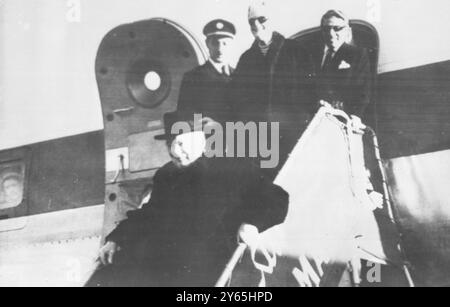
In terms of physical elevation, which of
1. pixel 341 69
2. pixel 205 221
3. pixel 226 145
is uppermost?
pixel 341 69

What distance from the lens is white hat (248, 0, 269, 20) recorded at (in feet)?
9.18

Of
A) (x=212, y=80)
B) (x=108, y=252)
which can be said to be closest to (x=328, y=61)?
(x=212, y=80)

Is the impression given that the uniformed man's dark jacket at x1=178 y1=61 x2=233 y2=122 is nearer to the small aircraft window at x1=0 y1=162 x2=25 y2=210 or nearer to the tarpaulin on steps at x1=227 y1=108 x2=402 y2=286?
the tarpaulin on steps at x1=227 y1=108 x2=402 y2=286

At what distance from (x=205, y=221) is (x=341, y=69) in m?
0.88

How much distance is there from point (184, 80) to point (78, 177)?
63 cm

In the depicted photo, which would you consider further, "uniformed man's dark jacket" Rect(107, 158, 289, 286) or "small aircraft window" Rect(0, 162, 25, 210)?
"small aircraft window" Rect(0, 162, 25, 210)

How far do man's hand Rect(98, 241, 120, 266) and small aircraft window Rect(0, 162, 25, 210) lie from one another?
458 millimetres

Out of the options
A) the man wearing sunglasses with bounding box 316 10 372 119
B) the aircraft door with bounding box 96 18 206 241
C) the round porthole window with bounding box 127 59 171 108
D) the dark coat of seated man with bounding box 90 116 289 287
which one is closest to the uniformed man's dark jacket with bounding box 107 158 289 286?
the dark coat of seated man with bounding box 90 116 289 287

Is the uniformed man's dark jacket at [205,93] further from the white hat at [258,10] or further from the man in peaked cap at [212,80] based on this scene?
the white hat at [258,10]

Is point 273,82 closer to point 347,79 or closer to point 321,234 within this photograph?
point 347,79

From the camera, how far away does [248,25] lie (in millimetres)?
2799

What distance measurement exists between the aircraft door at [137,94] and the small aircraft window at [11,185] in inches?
16.2

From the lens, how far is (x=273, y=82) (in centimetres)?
279
